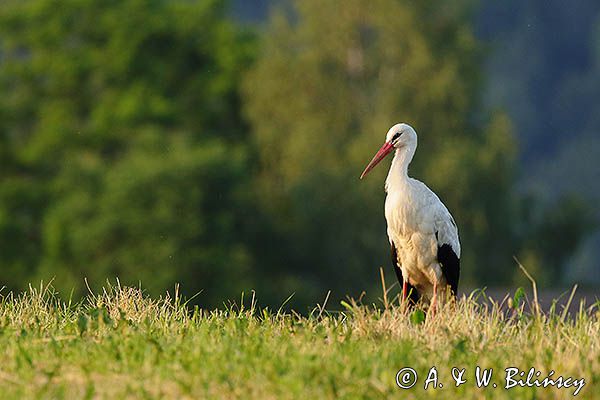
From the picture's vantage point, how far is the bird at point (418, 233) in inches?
418

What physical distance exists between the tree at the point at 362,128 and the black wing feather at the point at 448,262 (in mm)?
25606

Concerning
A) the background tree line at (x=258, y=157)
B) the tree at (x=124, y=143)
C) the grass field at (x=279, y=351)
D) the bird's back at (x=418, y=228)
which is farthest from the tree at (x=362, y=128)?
the grass field at (x=279, y=351)

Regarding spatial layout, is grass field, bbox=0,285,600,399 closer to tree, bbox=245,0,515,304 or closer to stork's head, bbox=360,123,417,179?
stork's head, bbox=360,123,417,179

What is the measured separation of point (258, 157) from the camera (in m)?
42.7

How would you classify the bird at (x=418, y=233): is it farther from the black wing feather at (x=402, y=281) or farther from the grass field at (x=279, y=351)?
the grass field at (x=279, y=351)

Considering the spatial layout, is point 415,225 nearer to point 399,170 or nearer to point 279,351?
point 399,170

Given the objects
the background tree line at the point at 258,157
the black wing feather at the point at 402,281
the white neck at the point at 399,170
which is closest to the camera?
the white neck at the point at 399,170

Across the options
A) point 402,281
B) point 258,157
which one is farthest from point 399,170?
point 258,157

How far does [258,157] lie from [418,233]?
32.2 m

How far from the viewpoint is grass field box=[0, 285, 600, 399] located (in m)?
6.02
